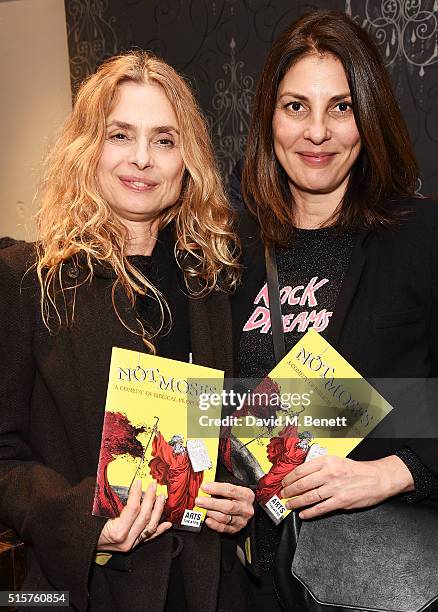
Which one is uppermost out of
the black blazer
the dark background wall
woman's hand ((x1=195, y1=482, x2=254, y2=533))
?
the dark background wall

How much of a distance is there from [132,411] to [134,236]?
489 millimetres

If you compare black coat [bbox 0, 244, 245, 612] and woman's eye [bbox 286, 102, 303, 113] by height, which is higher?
woman's eye [bbox 286, 102, 303, 113]

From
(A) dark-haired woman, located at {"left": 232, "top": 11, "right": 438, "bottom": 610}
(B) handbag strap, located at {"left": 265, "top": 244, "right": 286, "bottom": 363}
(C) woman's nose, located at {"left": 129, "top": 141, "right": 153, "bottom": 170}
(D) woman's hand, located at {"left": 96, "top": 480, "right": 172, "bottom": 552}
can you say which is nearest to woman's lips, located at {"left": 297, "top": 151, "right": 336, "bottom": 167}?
(A) dark-haired woman, located at {"left": 232, "top": 11, "right": 438, "bottom": 610}

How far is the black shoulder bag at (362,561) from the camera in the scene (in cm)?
162

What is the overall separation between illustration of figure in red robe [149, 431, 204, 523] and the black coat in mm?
101

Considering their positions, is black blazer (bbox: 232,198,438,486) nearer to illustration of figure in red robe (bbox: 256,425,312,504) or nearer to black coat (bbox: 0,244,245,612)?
illustration of figure in red robe (bbox: 256,425,312,504)

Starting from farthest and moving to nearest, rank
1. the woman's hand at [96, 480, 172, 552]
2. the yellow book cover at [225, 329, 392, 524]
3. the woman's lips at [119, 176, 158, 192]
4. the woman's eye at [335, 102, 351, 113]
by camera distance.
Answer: the woman's eye at [335, 102, 351, 113] → the woman's lips at [119, 176, 158, 192] → the yellow book cover at [225, 329, 392, 524] → the woman's hand at [96, 480, 172, 552]

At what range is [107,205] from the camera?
1820 mm

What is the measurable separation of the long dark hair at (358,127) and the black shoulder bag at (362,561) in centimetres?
70

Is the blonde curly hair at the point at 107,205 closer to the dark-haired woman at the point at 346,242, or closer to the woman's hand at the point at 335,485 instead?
the dark-haired woman at the point at 346,242

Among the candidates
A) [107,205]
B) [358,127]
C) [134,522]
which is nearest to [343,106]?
[358,127]

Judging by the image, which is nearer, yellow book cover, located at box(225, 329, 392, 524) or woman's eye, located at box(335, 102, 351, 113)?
yellow book cover, located at box(225, 329, 392, 524)

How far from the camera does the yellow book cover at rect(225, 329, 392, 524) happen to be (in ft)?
5.44

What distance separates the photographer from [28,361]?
1.65 m
